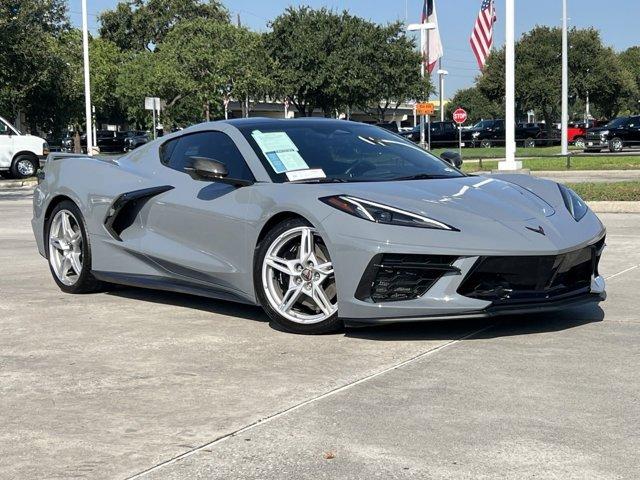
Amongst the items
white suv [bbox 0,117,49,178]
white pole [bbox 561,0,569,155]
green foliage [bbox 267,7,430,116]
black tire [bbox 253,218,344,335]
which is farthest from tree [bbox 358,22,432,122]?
black tire [bbox 253,218,344,335]

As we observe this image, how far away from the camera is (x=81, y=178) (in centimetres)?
698

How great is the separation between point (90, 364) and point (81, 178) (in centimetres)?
249

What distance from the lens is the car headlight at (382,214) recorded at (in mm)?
5023

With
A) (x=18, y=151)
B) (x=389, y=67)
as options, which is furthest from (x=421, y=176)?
(x=389, y=67)

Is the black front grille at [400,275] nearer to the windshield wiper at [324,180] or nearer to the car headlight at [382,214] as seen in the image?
the car headlight at [382,214]

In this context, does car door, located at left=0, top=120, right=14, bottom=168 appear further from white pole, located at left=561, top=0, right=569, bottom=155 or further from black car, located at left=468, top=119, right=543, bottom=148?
black car, located at left=468, top=119, right=543, bottom=148

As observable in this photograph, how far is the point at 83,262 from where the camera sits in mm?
6891

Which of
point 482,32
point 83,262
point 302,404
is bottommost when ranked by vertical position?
point 302,404

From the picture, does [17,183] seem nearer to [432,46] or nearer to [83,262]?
[83,262]

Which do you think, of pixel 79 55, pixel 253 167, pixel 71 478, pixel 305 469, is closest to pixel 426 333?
pixel 253 167

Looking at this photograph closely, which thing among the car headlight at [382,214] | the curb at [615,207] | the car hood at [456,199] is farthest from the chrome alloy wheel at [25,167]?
the car headlight at [382,214]

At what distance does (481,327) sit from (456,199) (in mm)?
807

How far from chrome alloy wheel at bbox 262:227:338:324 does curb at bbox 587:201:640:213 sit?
8665mm

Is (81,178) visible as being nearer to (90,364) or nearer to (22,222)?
(90,364)
